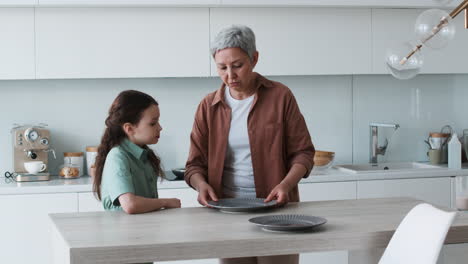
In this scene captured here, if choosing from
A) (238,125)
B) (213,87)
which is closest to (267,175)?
(238,125)

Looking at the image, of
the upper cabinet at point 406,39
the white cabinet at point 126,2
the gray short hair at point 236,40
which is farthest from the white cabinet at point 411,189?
the gray short hair at point 236,40

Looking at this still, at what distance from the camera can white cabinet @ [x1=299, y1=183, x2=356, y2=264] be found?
4.14m

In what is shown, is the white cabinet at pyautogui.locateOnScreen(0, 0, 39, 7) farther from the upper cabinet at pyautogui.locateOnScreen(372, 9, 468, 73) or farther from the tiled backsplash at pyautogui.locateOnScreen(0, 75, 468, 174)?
the upper cabinet at pyautogui.locateOnScreen(372, 9, 468, 73)

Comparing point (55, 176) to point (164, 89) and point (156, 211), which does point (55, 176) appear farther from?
point (156, 211)

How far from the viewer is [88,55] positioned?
411 cm

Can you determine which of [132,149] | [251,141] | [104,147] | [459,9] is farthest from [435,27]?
[104,147]

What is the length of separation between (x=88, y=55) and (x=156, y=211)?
1821 millimetres

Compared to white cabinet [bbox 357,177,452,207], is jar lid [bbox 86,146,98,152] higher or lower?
higher

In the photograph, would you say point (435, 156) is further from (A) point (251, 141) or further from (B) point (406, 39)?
(A) point (251, 141)

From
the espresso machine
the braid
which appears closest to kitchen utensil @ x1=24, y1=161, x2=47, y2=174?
the espresso machine

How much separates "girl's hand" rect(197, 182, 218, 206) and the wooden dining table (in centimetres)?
10

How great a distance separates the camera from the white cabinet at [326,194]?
13.6 ft

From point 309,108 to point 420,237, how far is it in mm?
2774

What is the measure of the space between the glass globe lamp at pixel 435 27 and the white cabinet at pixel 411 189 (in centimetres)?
198
